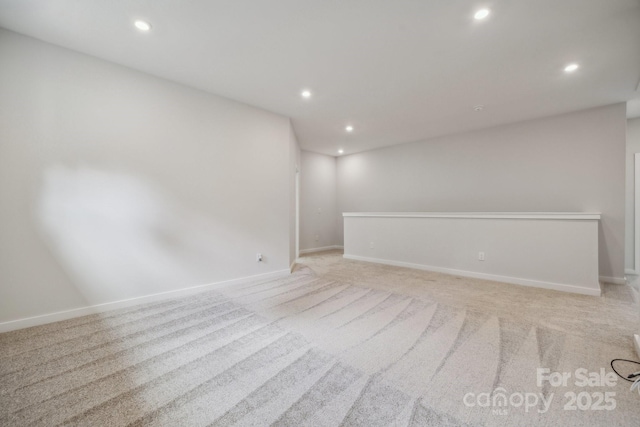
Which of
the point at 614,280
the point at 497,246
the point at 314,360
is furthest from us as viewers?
the point at 497,246

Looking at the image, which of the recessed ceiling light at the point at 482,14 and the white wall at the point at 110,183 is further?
the white wall at the point at 110,183

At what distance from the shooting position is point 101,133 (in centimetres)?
261

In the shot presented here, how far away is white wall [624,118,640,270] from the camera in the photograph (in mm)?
4109

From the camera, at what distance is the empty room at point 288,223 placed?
1.50 m

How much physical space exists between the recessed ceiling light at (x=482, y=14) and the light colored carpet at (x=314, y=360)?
8.64ft

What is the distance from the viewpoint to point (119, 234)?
2.69 metres

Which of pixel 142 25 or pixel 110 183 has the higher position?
pixel 142 25

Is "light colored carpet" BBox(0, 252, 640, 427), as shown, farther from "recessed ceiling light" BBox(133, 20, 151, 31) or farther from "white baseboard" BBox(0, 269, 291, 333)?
"recessed ceiling light" BBox(133, 20, 151, 31)

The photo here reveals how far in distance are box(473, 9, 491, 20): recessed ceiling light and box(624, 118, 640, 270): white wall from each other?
4479 mm

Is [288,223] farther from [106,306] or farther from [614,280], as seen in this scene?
[614,280]

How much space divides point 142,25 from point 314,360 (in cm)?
307

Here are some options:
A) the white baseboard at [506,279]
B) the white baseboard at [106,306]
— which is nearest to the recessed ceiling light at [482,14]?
the white baseboard at [506,279]

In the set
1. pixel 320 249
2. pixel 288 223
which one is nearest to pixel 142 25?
pixel 288 223

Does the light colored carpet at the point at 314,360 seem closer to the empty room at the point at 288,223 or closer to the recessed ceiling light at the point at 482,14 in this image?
the empty room at the point at 288,223
